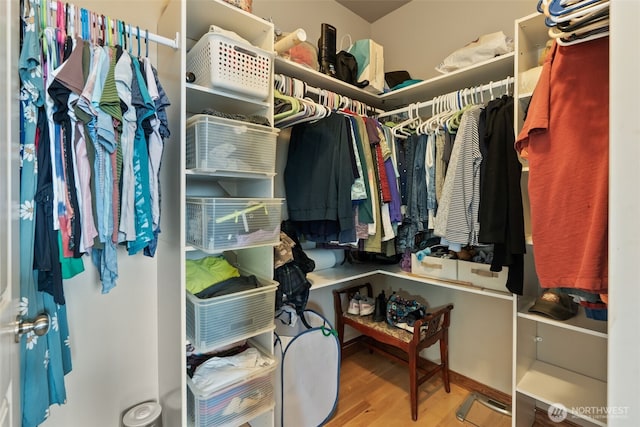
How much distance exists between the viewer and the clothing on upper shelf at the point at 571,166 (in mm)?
853

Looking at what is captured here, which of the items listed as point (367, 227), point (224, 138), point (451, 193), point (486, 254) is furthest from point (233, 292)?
point (486, 254)

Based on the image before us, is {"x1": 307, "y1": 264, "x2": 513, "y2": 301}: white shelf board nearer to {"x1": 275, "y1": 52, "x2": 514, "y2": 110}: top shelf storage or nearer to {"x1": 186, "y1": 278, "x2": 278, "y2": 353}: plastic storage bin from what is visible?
{"x1": 186, "y1": 278, "x2": 278, "y2": 353}: plastic storage bin

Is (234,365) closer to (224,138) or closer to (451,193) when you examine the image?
(224,138)

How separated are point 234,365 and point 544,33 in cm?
210

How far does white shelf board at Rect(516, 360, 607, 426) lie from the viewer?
4.35 ft

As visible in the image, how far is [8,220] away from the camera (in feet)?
1.91

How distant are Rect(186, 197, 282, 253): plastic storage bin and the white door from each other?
531 mm

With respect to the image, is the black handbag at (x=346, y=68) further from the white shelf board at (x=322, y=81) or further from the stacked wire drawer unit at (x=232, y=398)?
the stacked wire drawer unit at (x=232, y=398)

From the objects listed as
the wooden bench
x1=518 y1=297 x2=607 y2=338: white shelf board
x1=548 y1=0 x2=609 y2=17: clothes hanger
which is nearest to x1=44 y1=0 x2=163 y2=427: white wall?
the wooden bench

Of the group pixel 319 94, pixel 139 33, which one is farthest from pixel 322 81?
pixel 139 33

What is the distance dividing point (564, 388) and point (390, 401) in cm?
90

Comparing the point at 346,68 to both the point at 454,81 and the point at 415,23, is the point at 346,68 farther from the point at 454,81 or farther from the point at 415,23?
the point at 415,23

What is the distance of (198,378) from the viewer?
1.24 m
